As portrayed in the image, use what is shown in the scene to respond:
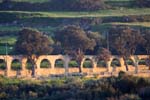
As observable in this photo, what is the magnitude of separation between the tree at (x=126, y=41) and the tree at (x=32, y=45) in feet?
28.1

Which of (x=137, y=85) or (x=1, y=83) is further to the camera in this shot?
(x=1, y=83)

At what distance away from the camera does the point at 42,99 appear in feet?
262

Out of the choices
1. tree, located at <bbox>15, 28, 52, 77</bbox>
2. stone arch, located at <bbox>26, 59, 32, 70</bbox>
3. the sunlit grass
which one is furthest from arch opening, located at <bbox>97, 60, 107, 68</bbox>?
the sunlit grass

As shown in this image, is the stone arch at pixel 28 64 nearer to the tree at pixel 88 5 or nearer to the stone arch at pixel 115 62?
the stone arch at pixel 115 62

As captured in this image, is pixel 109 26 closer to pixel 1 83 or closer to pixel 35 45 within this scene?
pixel 35 45

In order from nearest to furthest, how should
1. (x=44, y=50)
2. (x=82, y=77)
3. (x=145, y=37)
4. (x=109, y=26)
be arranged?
1. (x=82, y=77)
2. (x=44, y=50)
3. (x=145, y=37)
4. (x=109, y=26)

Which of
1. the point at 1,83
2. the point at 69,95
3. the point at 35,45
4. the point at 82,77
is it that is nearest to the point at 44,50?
the point at 35,45

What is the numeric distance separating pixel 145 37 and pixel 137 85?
→ 2996cm

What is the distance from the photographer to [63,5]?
5157 inches

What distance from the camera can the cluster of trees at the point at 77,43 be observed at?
99.0m

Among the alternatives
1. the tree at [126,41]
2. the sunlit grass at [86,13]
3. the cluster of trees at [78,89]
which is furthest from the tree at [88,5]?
the cluster of trees at [78,89]

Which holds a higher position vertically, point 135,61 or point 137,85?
Result: point 137,85

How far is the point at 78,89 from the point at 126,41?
24.5 m

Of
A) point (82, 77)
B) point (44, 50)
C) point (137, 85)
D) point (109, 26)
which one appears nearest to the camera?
point (137, 85)
